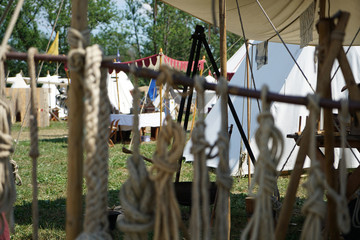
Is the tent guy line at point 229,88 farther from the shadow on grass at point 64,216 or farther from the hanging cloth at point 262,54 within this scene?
the hanging cloth at point 262,54

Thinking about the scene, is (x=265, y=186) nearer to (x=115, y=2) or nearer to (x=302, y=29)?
(x=302, y=29)

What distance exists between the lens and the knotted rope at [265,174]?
1.02 m

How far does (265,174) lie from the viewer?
1029 millimetres

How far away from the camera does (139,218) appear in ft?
3.50

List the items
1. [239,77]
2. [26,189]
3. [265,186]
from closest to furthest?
[265,186], [26,189], [239,77]

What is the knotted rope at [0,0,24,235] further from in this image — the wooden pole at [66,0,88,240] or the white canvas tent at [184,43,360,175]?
the white canvas tent at [184,43,360,175]

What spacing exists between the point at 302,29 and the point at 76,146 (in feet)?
8.43

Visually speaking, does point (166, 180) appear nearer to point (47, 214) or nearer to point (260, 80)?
point (47, 214)

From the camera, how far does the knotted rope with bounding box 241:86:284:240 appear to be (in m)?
1.02

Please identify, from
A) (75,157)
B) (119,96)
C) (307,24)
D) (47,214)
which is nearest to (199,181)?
(75,157)

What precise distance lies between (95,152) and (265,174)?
1.46 ft

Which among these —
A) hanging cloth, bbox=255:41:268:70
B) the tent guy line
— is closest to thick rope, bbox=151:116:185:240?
the tent guy line

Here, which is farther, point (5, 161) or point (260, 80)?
point (260, 80)

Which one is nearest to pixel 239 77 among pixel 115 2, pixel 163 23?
pixel 163 23
